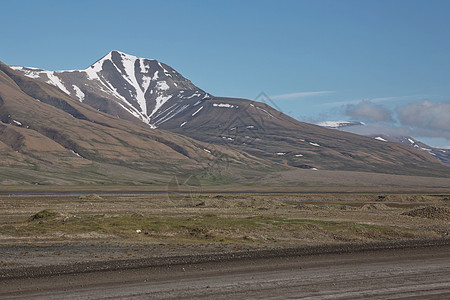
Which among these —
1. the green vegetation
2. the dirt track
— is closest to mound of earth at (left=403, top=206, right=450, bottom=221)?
the green vegetation

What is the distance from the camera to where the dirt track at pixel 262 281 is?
19953 mm

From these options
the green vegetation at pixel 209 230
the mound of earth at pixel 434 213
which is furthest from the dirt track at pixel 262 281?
the mound of earth at pixel 434 213

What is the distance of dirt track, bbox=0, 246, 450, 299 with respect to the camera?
786 inches

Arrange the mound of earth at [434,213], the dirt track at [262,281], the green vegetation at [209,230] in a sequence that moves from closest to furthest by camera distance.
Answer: the dirt track at [262,281]
the green vegetation at [209,230]
the mound of earth at [434,213]

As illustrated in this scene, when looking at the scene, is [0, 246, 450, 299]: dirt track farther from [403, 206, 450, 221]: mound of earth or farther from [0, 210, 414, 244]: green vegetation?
[403, 206, 450, 221]: mound of earth

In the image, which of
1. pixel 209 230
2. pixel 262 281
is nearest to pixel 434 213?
pixel 209 230

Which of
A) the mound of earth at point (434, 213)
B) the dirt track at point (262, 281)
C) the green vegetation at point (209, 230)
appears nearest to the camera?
the dirt track at point (262, 281)

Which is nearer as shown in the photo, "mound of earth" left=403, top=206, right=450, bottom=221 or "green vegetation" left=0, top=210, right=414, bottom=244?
"green vegetation" left=0, top=210, right=414, bottom=244

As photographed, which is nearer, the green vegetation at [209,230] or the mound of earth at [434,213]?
the green vegetation at [209,230]

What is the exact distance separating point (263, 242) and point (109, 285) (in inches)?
717

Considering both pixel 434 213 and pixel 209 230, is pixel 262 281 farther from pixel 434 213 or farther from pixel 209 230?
pixel 434 213

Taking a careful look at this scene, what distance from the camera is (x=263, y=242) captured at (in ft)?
123

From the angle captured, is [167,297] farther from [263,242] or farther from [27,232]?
[27,232]

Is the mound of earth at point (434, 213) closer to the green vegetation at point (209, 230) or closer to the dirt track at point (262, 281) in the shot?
the green vegetation at point (209, 230)
